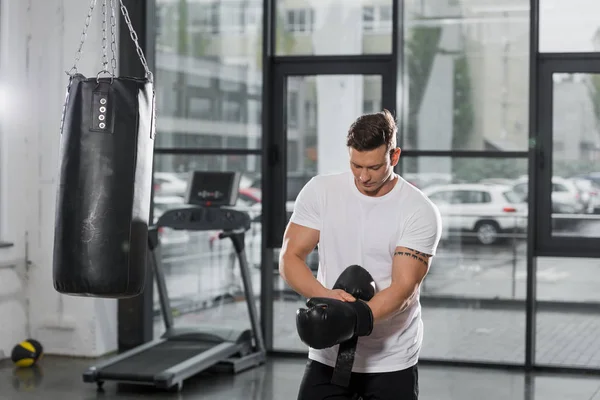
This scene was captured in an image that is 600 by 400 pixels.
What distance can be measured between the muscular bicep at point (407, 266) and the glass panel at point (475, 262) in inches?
140

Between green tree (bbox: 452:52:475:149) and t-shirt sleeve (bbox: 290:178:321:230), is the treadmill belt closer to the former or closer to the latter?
green tree (bbox: 452:52:475:149)

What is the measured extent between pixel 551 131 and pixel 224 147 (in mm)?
2383

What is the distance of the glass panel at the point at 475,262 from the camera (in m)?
6.65

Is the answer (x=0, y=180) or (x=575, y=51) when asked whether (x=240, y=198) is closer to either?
(x=0, y=180)

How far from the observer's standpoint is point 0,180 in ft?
22.2

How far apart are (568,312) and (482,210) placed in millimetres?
922

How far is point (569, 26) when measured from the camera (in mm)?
6504

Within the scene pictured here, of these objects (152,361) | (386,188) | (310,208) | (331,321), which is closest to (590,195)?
(152,361)

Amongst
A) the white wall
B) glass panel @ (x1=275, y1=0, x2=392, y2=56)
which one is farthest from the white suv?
the white wall

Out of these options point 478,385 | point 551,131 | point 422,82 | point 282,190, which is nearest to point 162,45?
point 282,190

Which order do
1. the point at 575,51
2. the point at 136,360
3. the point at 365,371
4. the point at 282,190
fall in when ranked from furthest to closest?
the point at 282,190
the point at 575,51
the point at 136,360
the point at 365,371

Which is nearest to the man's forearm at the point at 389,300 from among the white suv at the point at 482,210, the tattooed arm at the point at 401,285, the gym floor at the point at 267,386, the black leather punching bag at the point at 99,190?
the tattooed arm at the point at 401,285

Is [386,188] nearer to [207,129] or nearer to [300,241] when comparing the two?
[300,241]

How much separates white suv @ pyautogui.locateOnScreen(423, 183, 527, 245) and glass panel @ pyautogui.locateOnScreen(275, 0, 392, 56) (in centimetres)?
114
